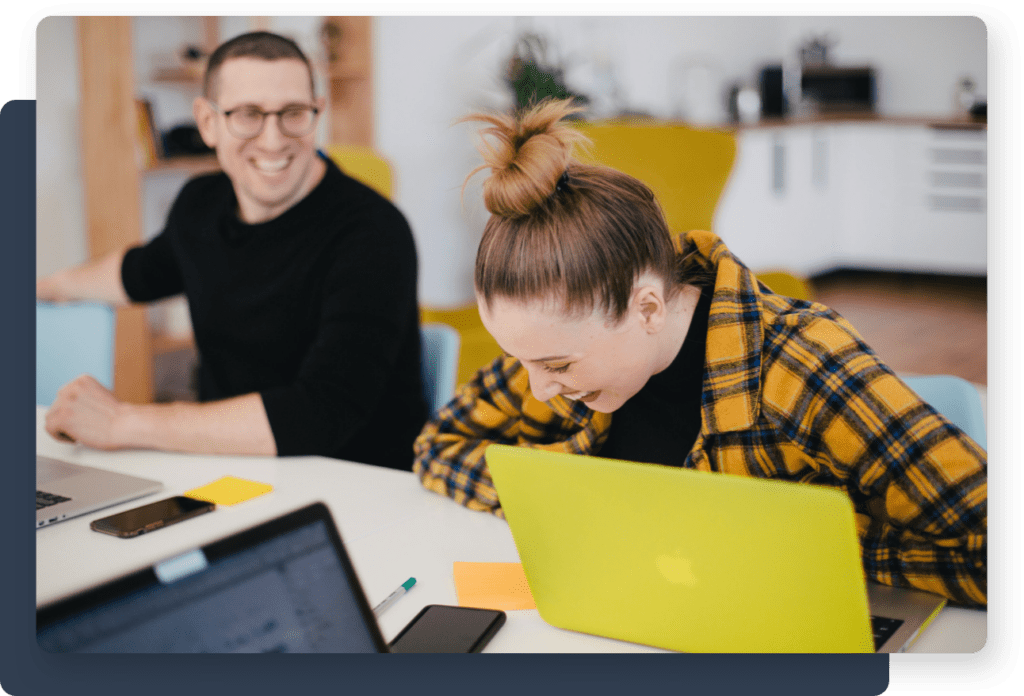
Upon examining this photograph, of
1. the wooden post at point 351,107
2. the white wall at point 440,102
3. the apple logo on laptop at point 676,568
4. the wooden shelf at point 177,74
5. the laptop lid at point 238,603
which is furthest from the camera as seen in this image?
the wooden post at point 351,107

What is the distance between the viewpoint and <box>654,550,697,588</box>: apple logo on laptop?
0.75 metres

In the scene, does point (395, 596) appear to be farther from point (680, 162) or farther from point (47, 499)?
point (680, 162)

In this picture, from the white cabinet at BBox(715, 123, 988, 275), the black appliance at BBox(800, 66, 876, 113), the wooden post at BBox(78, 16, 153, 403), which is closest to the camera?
the white cabinet at BBox(715, 123, 988, 275)

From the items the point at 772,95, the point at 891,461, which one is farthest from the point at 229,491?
the point at 772,95

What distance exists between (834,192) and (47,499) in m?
2.91

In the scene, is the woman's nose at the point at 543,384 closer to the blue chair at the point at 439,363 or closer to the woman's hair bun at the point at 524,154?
the woman's hair bun at the point at 524,154

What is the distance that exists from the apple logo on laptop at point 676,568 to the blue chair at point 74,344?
117 centimetres

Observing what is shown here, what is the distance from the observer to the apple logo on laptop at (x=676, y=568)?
746 mm

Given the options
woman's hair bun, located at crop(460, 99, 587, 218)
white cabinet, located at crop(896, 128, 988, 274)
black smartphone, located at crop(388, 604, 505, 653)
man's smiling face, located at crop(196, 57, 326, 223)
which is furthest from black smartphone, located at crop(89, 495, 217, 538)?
white cabinet, located at crop(896, 128, 988, 274)

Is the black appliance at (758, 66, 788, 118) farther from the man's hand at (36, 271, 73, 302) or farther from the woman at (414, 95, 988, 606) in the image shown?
the woman at (414, 95, 988, 606)

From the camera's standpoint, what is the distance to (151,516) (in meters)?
1.10

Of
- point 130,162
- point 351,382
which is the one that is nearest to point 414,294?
point 351,382

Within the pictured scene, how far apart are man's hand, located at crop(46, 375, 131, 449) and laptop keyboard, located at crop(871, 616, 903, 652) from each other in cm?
98

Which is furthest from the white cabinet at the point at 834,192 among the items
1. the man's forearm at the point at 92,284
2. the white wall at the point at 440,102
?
the man's forearm at the point at 92,284
